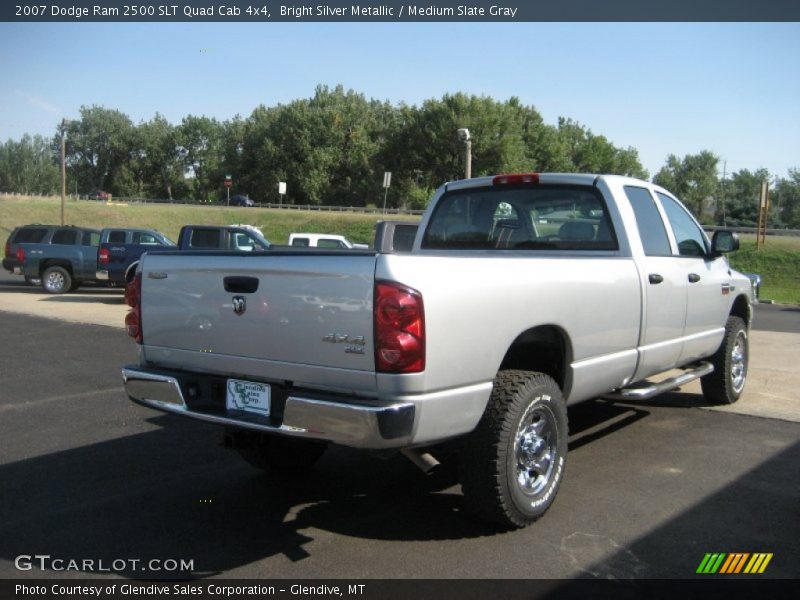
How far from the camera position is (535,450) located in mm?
4242

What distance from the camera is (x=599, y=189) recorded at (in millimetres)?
5344

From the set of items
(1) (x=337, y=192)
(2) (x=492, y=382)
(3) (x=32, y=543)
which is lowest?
(3) (x=32, y=543)

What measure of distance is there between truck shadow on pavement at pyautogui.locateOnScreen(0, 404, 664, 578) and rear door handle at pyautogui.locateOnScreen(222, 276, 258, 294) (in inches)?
52.7

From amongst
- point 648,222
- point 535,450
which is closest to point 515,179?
point 648,222

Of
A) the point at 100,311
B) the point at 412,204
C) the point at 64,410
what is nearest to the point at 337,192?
the point at 412,204

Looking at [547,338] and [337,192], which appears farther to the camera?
[337,192]

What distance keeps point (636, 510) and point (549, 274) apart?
1517mm

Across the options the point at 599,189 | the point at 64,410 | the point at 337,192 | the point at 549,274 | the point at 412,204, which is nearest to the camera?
the point at 549,274

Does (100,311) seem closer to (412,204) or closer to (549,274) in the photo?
(549,274)

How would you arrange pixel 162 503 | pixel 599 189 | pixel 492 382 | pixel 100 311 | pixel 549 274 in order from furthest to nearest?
pixel 100 311
pixel 599 189
pixel 162 503
pixel 549 274
pixel 492 382

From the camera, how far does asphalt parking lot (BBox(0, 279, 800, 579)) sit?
3752 millimetres

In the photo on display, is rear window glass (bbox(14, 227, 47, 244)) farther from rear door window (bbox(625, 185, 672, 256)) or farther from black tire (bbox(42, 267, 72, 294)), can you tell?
rear door window (bbox(625, 185, 672, 256))

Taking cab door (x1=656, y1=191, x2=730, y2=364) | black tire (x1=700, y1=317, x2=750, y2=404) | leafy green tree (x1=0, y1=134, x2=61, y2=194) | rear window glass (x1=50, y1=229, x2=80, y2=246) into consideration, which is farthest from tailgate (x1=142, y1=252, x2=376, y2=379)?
leafy green tree (x1=0, y1=134, x2=61, y2=194)

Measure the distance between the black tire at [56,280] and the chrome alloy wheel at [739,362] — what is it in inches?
699
